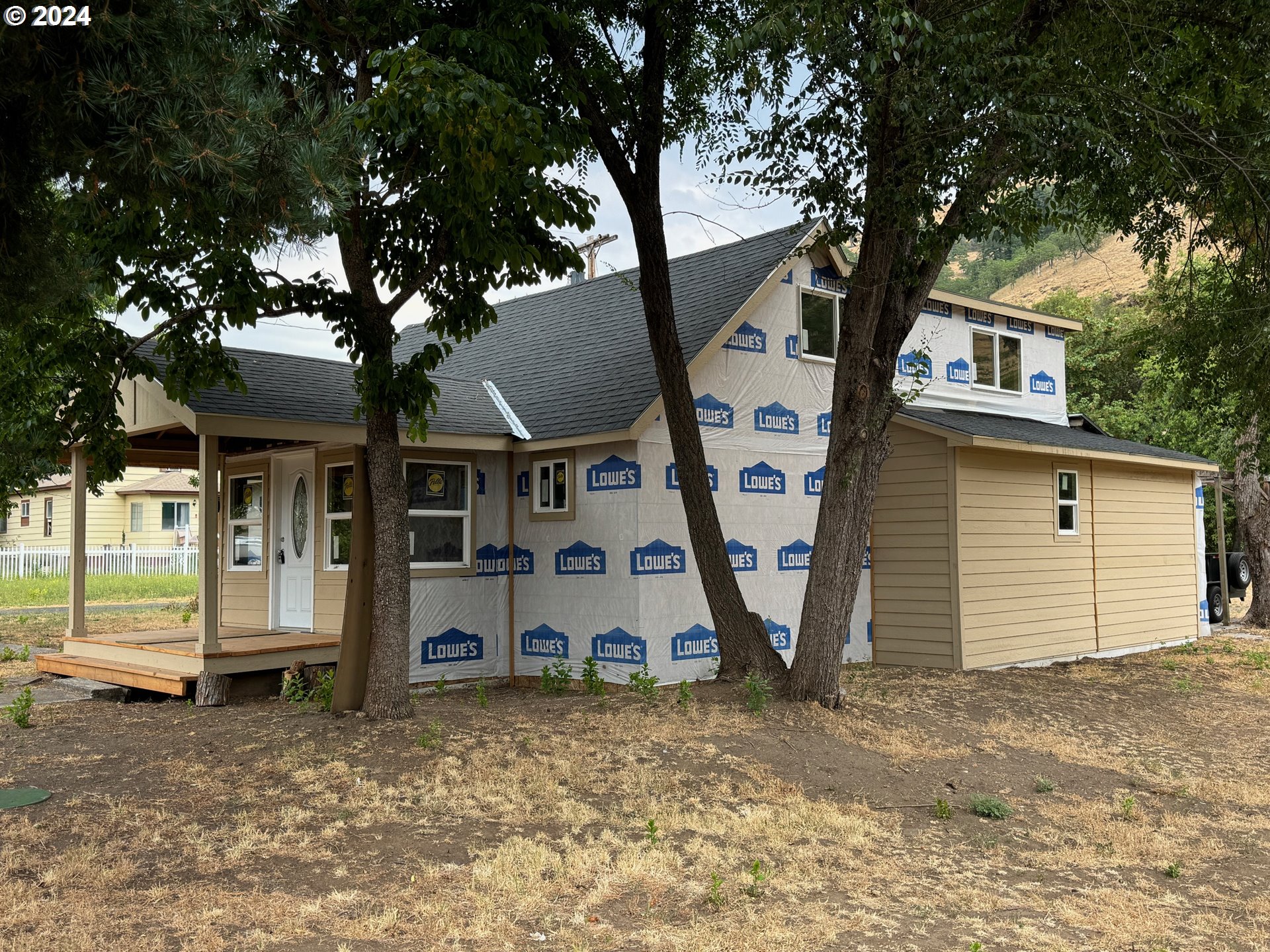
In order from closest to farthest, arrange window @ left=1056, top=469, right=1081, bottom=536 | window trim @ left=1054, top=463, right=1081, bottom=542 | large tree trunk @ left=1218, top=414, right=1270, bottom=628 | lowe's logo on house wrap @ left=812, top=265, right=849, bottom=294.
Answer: lowe's logo on house wrap @ left=812, top=265, right=849, bottom=294, window trim @ left=1054, top=463, right=1081, bottom=542, window @ left=1056, top=469, right=1081, bottom=536, large tree trunk @ left=1218, top=414, right=1270, bottom=628

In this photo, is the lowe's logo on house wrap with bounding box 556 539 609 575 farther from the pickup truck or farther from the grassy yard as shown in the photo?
the pickup truck

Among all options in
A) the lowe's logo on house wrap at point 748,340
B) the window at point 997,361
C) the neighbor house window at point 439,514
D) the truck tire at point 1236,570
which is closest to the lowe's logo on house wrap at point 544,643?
the neighbor house window at point 439,514

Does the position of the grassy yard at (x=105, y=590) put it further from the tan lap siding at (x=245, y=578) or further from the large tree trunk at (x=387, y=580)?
the large tree trunk at (x=387, y=580)

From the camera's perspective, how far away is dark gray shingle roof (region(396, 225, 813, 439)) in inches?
478

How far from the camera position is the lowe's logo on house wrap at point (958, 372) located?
15578mm

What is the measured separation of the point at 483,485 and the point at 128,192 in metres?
7.45

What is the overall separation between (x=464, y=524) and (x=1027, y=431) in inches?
333

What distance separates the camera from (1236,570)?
22812 millimetres

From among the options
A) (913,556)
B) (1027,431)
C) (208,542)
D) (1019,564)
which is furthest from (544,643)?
(1027,431)

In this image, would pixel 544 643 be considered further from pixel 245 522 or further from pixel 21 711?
pixel 21 711

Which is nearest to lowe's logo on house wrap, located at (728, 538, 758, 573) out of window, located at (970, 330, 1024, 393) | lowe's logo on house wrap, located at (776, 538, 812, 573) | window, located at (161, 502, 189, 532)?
lowe's logo on house wrap, located at (776, 538, 812, 573)

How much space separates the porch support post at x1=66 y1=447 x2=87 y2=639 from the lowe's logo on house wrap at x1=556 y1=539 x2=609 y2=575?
556 cm

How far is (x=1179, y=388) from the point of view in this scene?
543 inches

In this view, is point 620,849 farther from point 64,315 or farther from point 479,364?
point 479,364
